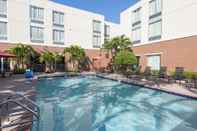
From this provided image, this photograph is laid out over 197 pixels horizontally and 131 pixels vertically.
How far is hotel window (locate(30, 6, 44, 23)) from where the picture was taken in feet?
89.3

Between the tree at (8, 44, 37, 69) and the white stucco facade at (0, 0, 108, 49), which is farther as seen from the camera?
the white stucco facade at (0, 0, 108, 49)

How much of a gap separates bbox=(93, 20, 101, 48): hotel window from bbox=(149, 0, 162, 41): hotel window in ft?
41.2

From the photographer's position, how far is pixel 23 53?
2350 centimetres

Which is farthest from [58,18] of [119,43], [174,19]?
[174,19]

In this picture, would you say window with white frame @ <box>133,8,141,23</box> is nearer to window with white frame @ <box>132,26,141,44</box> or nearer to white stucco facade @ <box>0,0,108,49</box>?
window with white frame @ <box>132,26,141,44</box>

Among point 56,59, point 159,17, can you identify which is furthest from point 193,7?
point 56,59

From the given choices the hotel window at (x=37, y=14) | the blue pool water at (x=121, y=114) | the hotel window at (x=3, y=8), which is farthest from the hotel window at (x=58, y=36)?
the blue pool water at (x=121, y=114)

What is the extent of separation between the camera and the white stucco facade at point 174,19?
720 inches

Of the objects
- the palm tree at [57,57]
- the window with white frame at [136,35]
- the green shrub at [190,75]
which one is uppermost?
the window with white frame at [136,35]

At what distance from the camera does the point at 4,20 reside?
965 inches

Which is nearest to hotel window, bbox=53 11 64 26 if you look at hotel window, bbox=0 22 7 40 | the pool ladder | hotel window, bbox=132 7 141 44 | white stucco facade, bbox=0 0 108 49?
white stucco facade, bbox=0 0 108 49

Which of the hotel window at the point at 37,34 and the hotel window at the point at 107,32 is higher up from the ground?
the hotel window at the point at 107,32

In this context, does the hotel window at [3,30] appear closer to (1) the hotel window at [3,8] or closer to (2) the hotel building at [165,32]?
(1) the hotel window at [3,8]

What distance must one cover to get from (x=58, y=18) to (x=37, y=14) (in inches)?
144
